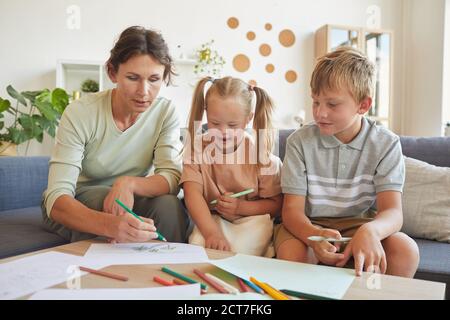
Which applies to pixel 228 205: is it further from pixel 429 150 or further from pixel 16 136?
pixel 16 136

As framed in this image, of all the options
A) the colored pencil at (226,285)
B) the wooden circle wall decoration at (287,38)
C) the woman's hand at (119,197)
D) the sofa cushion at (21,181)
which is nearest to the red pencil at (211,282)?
the colored pencil at (226,285)

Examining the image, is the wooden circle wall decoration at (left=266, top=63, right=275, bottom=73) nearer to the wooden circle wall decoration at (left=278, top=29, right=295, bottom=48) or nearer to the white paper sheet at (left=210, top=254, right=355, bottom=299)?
the wooden circle wall decoration at (left=278, top=29, right=295, bottom=48)

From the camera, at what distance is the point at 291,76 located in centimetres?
423

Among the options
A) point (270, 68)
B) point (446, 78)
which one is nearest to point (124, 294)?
point (270, 68)

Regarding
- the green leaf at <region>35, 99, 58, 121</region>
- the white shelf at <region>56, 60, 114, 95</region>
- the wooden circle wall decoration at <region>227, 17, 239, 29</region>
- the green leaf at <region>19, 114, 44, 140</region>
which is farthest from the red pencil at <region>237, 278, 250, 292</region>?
the wooden circle wall decoration at <region>227, 17, 239, 29</region>

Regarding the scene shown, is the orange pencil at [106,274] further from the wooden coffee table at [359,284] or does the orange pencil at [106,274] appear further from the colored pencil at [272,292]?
the colored pencil at [272,292]

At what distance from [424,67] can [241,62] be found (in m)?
1.88

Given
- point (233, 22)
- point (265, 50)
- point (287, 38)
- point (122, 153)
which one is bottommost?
point (122, 153)

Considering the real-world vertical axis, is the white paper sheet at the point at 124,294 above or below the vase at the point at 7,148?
above

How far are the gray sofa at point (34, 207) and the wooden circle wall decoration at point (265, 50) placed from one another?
248 centimetres

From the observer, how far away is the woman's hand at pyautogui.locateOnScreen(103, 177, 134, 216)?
113cm

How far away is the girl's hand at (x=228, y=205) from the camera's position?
1278mm

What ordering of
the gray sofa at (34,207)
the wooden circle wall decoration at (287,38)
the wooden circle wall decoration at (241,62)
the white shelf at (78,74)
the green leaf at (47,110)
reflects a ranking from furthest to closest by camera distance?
the wooden circle wall decoration at (287,38) < the wooden circle wall decoration at (241,62) < the white shelf at (78,74) < the green leaf at (47,110) < the gray sofa at (34,207)

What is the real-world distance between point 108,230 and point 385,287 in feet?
2.09
